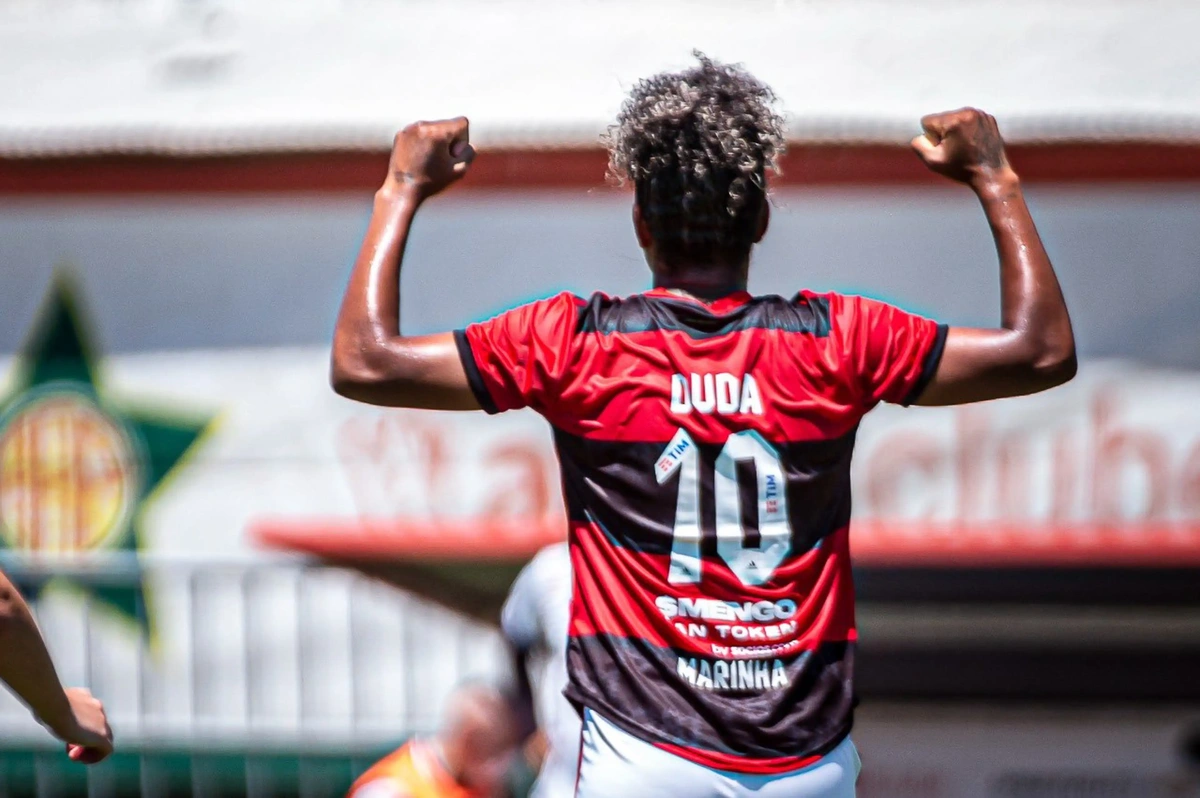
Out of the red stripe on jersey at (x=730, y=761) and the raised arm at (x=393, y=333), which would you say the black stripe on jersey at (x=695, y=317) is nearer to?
the raised arm at (x=393, y=333)

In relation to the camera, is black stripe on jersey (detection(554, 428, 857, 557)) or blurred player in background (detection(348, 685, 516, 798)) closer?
black stripe on jersey (detection(554, 428, 857, 557))

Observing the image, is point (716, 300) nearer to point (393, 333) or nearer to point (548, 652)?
point (393, 333)

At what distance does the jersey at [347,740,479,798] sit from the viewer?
349cm

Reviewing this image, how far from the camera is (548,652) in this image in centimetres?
324

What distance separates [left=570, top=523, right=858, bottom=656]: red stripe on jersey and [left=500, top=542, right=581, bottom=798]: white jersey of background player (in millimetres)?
1143

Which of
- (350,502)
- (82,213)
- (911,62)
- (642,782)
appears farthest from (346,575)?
(642,782)

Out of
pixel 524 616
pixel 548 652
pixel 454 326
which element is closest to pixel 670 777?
pixel 548 652

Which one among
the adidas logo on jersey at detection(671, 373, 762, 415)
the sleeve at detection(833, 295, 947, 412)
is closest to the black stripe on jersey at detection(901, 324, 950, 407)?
the sleeve at detection(833, 295, 947, 412)

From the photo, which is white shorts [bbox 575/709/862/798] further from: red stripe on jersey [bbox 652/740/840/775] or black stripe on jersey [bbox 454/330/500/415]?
black stripe on jersey [bbox 454/330/500/415]

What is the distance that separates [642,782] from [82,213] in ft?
15.4

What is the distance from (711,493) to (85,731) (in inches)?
45.5

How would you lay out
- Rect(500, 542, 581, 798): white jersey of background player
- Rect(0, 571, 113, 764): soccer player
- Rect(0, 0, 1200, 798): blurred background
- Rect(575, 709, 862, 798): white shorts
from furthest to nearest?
Rect(0, 0, 1200, 798): blurred background
Rect(500, 542, 581, 798): white jersey of background player
Rect(0, 571, 113, 764): soccer player
Rect(575, 709, 862, 798): white shorts

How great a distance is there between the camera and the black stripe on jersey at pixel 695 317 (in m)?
1.72

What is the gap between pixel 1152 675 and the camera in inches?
193
